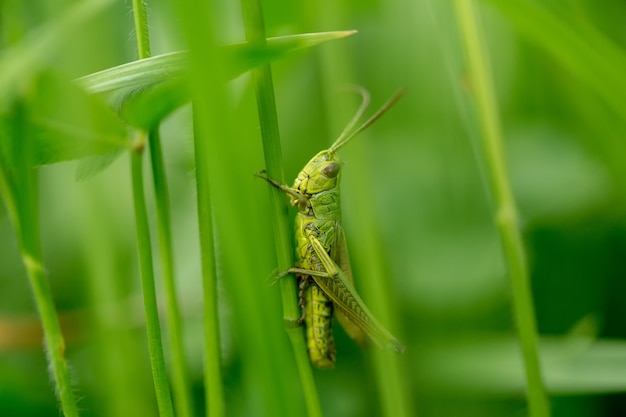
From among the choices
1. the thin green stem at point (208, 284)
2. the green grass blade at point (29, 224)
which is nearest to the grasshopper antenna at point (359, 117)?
the thin green stem at point (208, 284)

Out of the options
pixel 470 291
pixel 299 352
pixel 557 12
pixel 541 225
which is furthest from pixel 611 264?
pixel 299 352

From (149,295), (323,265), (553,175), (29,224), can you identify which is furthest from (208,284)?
(553,175)

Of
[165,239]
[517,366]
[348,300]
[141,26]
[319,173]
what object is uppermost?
[141,26]

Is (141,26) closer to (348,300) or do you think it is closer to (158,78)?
(158,78)

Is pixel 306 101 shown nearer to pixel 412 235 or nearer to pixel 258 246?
pixel 412 235

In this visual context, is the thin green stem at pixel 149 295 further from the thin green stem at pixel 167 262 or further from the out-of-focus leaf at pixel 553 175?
the out-of-focus leaf at pixel 553 175
